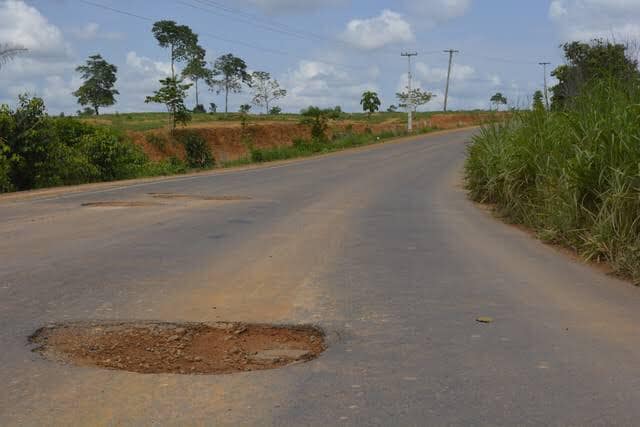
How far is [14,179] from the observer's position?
20.1m

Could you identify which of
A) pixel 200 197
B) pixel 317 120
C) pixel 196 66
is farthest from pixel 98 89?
pixel 200 197

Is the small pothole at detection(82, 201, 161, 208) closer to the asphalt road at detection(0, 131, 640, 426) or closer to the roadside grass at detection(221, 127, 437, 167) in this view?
the asphalt road at detection(0, 131, 640, 426)

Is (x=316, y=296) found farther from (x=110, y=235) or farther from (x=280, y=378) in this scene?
(x=110, y=235)

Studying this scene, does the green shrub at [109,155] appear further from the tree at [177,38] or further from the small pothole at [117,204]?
the tree at [177,38]

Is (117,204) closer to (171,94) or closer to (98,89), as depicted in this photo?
(171,94)

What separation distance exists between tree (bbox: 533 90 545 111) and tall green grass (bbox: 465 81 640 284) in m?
0.11

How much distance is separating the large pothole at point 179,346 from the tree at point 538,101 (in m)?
8.59

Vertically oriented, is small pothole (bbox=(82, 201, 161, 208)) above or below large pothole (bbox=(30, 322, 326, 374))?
below

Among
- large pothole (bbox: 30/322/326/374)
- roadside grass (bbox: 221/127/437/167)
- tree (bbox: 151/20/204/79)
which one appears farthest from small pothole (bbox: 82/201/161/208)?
tree (bbox: 151/20/204/79)

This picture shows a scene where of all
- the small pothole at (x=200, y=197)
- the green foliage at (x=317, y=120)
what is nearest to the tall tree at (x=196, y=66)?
the green foliage at (x=317, y=120)

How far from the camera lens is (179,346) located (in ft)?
16.8

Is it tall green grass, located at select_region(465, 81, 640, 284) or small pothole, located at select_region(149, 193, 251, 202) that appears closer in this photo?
tall green grass, located at select_region(465, 81, 640, 284)

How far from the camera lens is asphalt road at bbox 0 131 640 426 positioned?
3926 mm

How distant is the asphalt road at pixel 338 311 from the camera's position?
393cm
